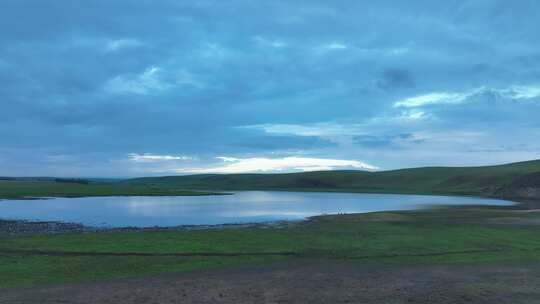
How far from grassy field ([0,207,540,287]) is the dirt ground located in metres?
2.79

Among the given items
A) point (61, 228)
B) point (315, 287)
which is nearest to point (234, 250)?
point (315, 287)

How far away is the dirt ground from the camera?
17734 millimetres

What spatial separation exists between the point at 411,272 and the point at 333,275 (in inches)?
156

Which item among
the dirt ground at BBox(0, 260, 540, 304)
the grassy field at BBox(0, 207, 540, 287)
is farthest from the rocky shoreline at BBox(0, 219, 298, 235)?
the dirt ground at BBox(0, 260, 540, 304)

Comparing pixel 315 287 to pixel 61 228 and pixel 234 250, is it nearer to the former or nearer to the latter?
pixel 234 250

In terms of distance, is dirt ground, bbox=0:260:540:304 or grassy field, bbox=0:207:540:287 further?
grassy field, bbox=0:207:540:287

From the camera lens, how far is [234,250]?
31953 millimetres

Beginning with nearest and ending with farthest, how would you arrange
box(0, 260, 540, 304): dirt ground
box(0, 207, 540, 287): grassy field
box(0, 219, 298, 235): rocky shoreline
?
box(0, 260, 540, 304): dirt ground < box(0, 207, 540, 287): grassy field < box(0, 219, 298, 235): rocky shoreline

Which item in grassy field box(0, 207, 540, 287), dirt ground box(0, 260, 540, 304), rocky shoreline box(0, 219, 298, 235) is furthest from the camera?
rocky shoreline box(0, 219, 298, 235)

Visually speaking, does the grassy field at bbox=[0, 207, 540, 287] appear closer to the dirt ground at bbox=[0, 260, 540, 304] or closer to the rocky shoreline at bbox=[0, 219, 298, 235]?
the dirt ground at bbox=[0, 260, 540, 304]

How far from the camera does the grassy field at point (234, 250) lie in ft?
81.7

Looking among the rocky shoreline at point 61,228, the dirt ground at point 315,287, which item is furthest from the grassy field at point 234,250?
the rocky shoreline at point 61,228

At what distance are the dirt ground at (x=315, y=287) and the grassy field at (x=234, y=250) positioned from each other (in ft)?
9.14

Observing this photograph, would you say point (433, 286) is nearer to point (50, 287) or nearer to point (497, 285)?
point (497, 285)
